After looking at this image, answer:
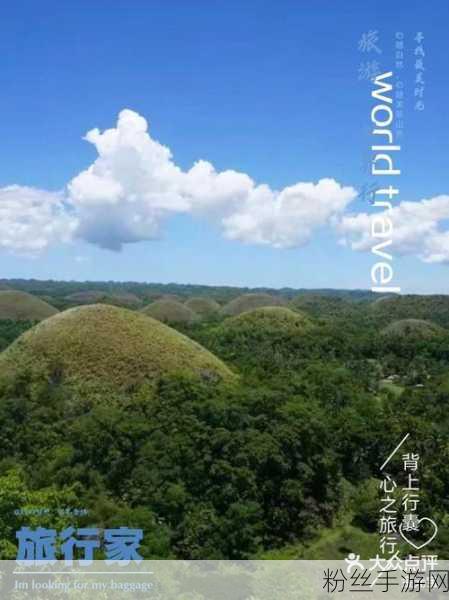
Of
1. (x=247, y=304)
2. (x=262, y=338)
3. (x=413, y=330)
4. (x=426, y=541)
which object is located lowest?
(x=426, y=541)

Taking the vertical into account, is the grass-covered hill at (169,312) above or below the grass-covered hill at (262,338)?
above

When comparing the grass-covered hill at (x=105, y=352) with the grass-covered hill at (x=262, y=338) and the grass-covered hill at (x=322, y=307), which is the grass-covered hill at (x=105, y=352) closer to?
the grass-covered hill at (x=262, y=338)

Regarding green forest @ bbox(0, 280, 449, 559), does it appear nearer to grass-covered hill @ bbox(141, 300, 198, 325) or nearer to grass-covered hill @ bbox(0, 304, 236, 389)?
grass-covered hill @ bbox(0, 304, 236, 389)

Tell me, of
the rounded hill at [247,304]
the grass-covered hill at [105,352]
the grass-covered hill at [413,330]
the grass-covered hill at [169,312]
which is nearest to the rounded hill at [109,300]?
the grass-covered hill at [169,312]

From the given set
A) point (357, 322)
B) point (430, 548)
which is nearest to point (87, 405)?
point (430, 548)

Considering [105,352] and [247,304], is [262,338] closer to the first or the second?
[105,352]

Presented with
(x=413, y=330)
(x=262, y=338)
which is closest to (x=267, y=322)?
(x=262, y=338)
